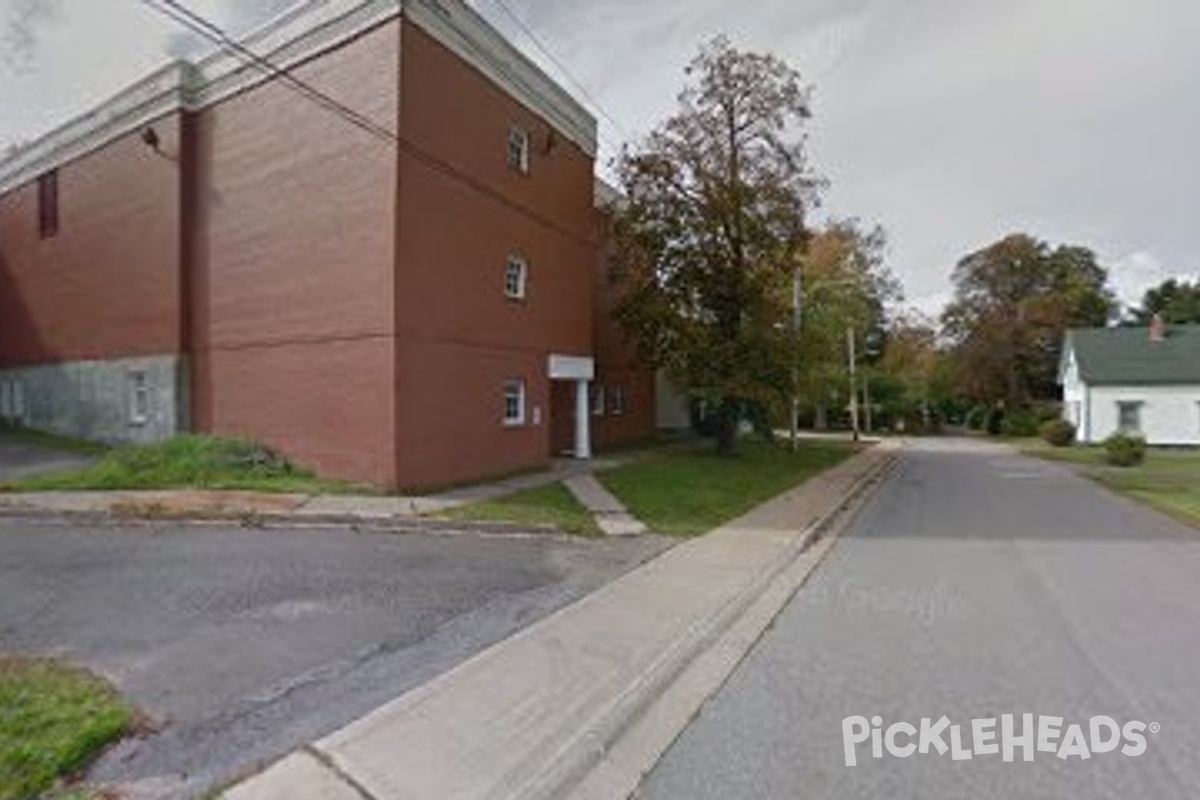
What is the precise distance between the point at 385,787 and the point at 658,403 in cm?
3259

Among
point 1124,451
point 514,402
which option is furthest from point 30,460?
point 1124,451

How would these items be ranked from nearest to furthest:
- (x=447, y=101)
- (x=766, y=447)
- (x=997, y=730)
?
(x=997, y=730) → (x=447, y=101) → (x=766, y=447)

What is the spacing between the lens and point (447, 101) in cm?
1891

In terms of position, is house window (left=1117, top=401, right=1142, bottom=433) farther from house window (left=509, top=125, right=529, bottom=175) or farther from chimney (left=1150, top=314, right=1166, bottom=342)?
house window (left=509, top=125, right=529, bottom=175)

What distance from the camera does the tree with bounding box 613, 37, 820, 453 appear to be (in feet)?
88.7

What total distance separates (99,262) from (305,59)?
977 centimetres

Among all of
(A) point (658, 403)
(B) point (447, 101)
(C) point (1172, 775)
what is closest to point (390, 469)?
(B) point (447, 101)

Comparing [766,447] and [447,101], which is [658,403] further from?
[447,101]

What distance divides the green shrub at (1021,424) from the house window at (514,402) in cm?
4969

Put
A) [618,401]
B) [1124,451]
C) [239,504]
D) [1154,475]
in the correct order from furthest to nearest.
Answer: [1124,451]
[618,401]
[1154,475]
[239,504]

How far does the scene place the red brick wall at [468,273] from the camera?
17.6m

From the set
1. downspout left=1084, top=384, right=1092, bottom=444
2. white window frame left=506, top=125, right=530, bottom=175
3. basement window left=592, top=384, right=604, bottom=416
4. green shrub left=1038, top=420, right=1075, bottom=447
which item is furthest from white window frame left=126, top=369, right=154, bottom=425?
downspout left=1084, top=384, right=1092, bottom=444

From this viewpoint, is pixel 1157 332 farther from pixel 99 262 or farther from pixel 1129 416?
pixel 99 262

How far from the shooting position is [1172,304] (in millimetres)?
82625
